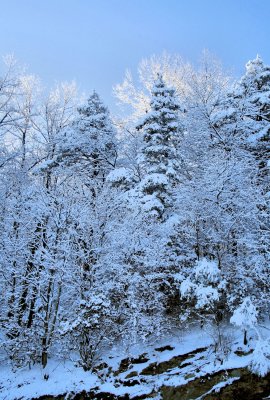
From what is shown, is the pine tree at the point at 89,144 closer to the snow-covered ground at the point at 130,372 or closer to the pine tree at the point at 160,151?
the pine tree at the point at 160,151

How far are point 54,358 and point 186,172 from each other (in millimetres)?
11194

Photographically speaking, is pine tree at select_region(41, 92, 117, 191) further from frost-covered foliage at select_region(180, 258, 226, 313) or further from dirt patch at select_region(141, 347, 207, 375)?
dirt patch at select_region(141, 347, 207, 375)

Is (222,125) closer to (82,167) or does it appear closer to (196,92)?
(196,92)

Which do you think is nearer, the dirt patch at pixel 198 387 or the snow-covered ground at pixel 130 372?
the dirt patch at pixel 198 387

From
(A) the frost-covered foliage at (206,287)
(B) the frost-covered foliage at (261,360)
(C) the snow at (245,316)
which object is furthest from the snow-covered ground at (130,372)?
(A) the frost-covered foliage at (206,287)

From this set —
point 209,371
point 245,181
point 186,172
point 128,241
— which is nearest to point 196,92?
point 186,172

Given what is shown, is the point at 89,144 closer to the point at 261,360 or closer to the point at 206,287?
the point at 206,287

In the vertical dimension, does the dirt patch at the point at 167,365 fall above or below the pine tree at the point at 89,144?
below

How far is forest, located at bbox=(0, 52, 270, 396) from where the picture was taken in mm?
10492

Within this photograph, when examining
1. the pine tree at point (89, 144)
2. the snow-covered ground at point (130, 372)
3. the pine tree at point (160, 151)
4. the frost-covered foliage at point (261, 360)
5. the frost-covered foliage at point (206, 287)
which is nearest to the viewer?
the frost-covered foliage at point (261, 360)

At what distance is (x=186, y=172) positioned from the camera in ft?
58.0

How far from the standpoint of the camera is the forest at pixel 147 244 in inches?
413

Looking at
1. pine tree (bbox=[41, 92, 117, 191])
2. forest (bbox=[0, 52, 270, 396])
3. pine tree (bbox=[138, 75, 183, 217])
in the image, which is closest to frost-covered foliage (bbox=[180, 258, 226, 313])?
forest (bbox=[0, 52, 270, 396])

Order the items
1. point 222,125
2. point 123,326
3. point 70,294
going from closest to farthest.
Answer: point 123,326, point 70,294, point 222,125
